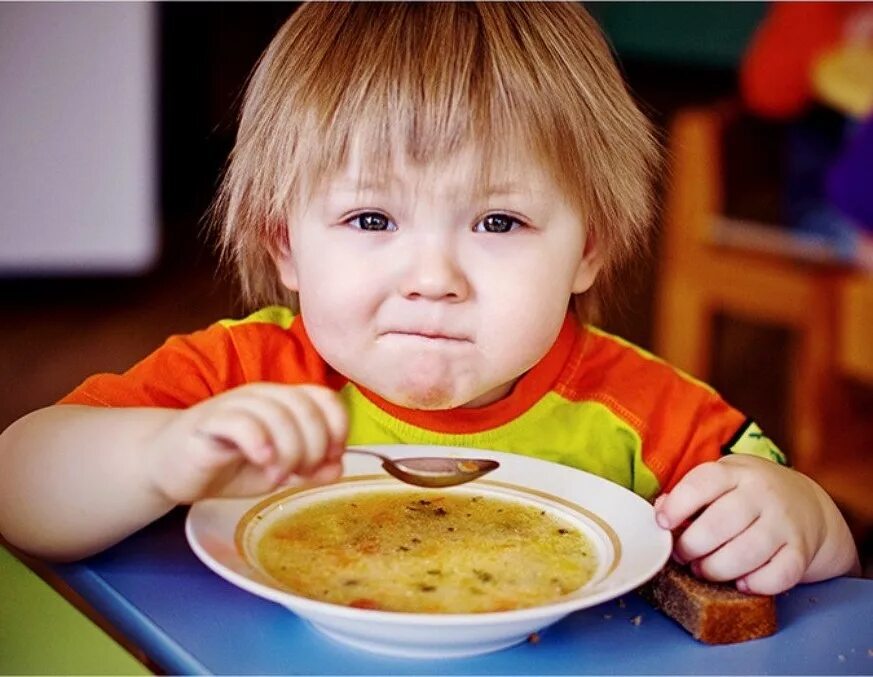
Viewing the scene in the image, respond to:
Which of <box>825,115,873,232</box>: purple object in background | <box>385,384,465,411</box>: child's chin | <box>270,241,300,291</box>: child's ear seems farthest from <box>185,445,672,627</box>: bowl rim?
<box>825,115,873,232</box>: purple object in background

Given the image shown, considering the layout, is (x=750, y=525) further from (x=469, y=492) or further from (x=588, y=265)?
(x=588, y=265)

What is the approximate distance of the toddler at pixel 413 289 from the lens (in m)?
0.80

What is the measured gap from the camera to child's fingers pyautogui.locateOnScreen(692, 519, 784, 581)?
0.79m

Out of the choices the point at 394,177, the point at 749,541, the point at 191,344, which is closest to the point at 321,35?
the point at 394,177

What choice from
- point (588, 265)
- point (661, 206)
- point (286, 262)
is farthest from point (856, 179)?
point (286, 262)

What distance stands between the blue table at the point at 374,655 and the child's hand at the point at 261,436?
3.2 inches

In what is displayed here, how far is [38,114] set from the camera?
10.3 feet

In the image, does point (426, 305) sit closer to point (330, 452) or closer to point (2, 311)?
point (330, 452)

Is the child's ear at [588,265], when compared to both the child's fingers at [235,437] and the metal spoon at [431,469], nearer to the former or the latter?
the metal spoon at [431,469]

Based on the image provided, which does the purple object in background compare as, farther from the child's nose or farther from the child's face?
the child's nose

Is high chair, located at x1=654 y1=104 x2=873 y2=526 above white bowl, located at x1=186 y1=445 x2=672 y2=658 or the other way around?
the other way around

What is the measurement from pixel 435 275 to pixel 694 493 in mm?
215

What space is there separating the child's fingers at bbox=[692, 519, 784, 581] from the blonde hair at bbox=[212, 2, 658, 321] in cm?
27

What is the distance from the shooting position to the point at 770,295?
250 cm
